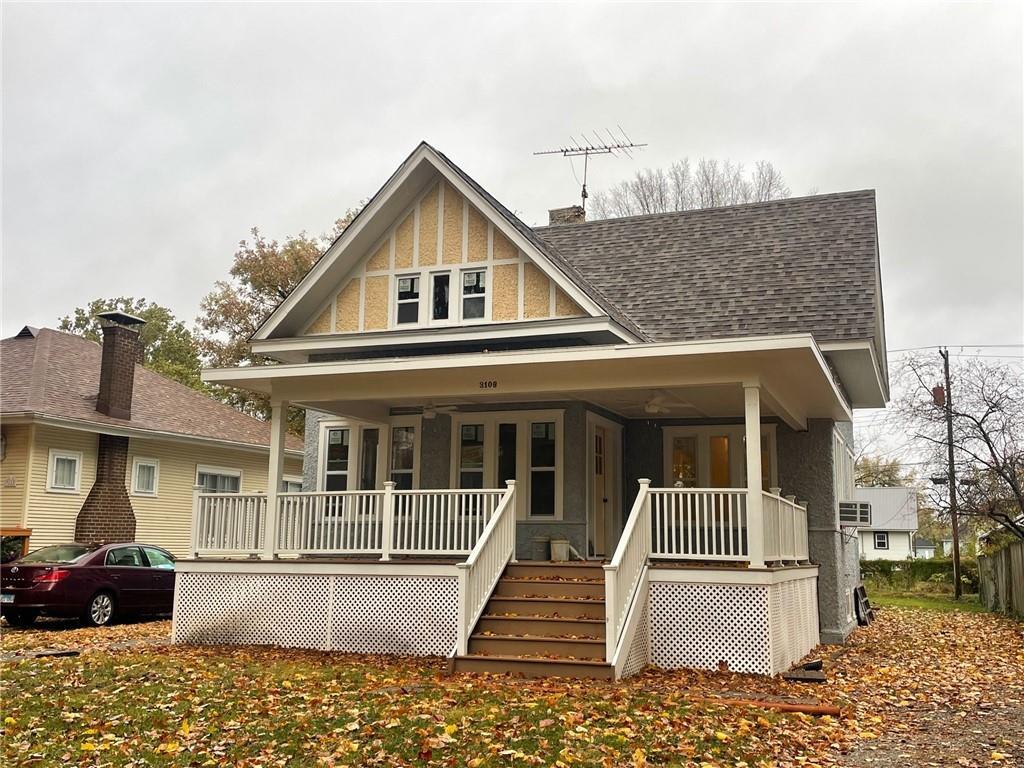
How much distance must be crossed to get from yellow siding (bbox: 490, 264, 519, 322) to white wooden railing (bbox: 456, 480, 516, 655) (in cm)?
349

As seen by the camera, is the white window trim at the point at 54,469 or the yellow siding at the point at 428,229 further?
the white window trim at the point at 54,469

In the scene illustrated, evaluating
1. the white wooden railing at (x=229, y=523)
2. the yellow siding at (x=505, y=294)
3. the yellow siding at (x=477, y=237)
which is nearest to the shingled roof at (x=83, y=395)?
the white wooden railing at (x=229, y=523)

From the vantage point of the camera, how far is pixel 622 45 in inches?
627

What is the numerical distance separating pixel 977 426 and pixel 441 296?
1783 cm

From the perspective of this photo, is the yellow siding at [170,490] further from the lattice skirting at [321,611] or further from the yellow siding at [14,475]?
the lattice skirting at [321,611]

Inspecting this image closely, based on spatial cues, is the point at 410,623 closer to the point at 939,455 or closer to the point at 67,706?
the point at 67,706

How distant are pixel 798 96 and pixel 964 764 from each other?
19746mm

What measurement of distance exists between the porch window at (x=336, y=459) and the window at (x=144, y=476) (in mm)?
8924

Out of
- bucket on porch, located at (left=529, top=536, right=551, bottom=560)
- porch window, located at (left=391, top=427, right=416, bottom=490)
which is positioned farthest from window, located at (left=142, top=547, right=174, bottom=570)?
bucket on porch, located at (left=529, top=536, right=551, bottom=560)

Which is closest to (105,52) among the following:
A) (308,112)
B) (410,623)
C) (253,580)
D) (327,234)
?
(308,112)

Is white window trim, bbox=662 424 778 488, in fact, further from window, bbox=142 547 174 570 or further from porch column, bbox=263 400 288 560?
window, bbox=142 547 174 570

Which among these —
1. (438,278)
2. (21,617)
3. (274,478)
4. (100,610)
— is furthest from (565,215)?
(21,617)

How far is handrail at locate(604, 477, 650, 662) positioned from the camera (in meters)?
10.3

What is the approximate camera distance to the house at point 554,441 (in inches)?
450
